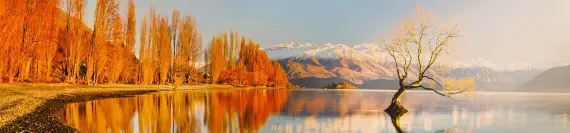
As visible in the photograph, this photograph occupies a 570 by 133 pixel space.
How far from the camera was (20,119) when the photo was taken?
15.8m

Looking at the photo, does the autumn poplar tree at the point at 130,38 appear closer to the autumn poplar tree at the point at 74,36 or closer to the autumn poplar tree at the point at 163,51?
the autumn poplar tree at the point at 163,51

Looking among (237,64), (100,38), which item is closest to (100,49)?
(100,38)

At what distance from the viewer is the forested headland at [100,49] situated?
3784cm

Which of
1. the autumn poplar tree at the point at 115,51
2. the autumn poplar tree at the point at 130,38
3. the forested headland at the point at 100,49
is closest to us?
the forested headland at the point at 100,49

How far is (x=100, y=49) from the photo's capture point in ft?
168

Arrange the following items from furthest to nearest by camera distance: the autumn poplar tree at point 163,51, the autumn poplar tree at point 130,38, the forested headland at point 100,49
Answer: the autumn poplar tree at point 163,51, the autumn poplar tree at point 130,38, the forested headland at point 100,49

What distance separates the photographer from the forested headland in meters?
37.8

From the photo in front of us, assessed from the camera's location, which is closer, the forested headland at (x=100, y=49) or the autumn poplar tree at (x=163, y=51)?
the forested headland at (x=100, y=49)

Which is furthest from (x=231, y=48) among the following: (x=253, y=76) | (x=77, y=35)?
(x=77, y=35)

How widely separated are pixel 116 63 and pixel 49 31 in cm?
1428

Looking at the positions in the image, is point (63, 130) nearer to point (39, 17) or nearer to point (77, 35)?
point (39, 17)

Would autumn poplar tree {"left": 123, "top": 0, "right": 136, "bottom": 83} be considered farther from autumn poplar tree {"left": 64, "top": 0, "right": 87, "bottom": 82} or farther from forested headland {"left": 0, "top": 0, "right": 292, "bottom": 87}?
autumn poplar tree {"left": 64, "top": 0, "right": 87, "bottom": 82}

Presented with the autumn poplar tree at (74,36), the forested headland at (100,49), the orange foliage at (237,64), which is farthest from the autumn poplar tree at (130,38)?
the orange foliage at (237,64)

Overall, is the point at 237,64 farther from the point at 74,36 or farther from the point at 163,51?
the point at 74,36
